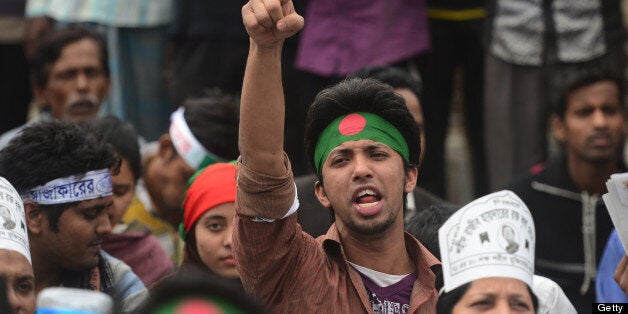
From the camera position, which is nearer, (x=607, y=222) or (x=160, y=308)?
(x=160, y=308)

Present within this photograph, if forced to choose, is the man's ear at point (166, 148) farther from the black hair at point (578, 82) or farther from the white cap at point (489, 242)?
the white cap at point (489, 242)

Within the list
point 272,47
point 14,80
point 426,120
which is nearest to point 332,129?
point 272,47

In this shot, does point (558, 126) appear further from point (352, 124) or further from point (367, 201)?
point (367, 201)

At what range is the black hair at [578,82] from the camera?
683cm

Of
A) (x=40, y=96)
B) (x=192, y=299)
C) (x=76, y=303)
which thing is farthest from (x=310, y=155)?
(x=40, y=96)

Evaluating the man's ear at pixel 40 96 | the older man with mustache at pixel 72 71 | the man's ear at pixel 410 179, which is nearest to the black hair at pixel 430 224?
the man's ear at pixel 410 179

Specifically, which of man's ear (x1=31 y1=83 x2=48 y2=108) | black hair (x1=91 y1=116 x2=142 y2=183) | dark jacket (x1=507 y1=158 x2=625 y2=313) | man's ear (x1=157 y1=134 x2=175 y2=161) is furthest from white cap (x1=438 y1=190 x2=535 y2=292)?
man's ear (x1=31 y1=83 x2=48 y2=108)

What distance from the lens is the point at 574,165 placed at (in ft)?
22.3

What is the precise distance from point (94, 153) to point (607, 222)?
107 inches

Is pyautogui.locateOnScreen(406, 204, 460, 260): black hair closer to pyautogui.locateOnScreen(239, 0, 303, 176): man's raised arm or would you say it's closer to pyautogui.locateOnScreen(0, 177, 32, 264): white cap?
pyautogui.locateOnScreen(239, 0, 303, 176): man's raised arm

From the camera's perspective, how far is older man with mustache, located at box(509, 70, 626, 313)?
6.47m

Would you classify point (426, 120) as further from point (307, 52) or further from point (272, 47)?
point (272, 47)

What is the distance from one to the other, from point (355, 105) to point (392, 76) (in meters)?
1.87

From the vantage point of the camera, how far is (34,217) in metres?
5.10
